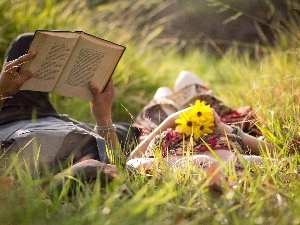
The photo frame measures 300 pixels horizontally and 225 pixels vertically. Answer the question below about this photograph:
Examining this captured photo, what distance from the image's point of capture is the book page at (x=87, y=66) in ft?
10.3

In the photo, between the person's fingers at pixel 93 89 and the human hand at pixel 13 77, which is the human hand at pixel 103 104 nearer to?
the person's fingers at pixel 93 89

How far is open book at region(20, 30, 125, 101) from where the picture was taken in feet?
9.78

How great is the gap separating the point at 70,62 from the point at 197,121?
70 centimetres

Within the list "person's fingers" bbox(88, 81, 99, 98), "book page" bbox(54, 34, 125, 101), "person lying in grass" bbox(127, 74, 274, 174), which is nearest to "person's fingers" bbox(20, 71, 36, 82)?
"book page" bbox(54, 34, 125, 101)

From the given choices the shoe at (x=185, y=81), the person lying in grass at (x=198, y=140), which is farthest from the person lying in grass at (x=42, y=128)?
the shoe at (x=185, y=81)

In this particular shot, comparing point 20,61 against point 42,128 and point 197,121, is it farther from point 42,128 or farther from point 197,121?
point 197,121

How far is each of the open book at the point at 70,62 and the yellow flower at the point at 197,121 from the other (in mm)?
454

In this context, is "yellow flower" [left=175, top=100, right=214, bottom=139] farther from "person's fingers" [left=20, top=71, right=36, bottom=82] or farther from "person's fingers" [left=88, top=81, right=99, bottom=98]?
"person's fingers" [left=20, top=71, right=36, bottom=82]

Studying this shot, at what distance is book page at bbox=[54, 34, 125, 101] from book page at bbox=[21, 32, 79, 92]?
0.05 metres

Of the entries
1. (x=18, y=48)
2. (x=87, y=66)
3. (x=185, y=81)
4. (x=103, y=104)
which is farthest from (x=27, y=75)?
(x=185, y=81)

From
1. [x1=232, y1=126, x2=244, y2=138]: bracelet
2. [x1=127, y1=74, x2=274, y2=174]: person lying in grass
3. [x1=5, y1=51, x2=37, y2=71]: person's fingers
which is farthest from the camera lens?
[x1=232, y1=126, x2=244, y2=138]: bracelet

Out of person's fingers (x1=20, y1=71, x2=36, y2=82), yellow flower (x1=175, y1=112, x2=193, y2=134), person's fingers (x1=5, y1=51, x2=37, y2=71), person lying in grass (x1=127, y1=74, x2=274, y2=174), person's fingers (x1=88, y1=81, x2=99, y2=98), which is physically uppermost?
person's fingers (x1=5, y1=51, x2=37, y2=71)

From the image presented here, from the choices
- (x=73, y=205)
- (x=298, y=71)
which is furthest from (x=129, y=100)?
(x=73, y=205)

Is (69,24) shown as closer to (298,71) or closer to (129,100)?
(129,100)
